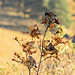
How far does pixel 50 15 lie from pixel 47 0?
21.1m

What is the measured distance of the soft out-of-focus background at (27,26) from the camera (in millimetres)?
3859

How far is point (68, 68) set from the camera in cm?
448

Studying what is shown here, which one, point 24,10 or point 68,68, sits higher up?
point 24,10

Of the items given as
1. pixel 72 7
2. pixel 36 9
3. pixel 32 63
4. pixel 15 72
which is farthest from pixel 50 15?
pixel 72 7

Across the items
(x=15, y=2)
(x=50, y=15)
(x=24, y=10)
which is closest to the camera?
(x=50, y=15)

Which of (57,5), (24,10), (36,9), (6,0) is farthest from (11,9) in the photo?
(57,5)

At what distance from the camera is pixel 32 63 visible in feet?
7.80

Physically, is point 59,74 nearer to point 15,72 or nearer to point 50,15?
point 15,72

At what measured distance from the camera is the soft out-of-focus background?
3859 millimetres

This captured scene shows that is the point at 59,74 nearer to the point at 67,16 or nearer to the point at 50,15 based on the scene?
the point at 50,15

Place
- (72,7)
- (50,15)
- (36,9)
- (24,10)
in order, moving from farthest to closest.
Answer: (72,7) → (24,10) → (36,9) → (50,15)

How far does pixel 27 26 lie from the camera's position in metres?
21.9

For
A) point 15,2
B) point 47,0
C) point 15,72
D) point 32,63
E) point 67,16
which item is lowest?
point 32,63

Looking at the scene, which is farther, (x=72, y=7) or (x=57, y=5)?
(x=72, y=7)
